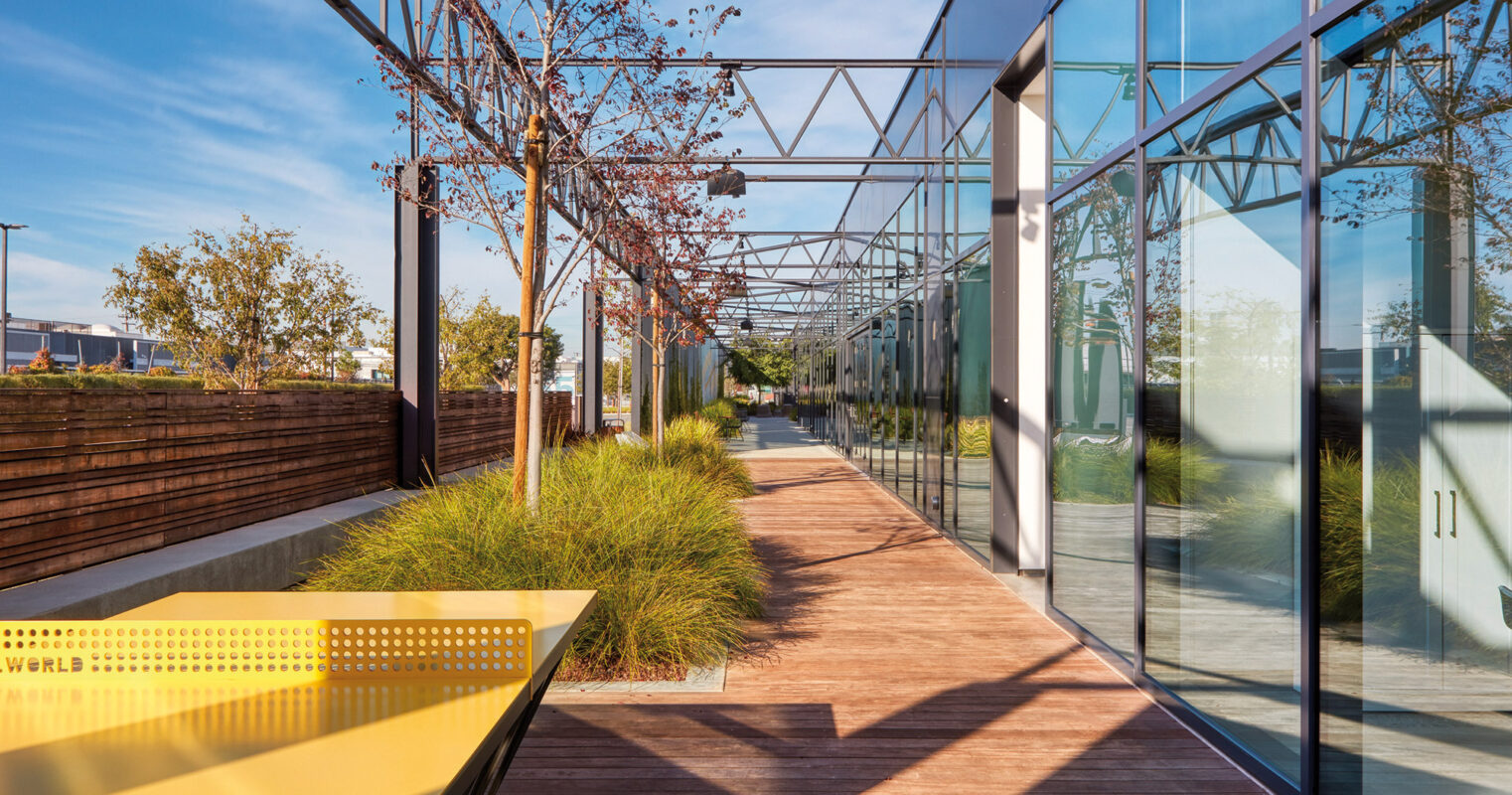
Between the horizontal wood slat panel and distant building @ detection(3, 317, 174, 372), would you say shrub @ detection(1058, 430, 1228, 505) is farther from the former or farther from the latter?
distant building @ detection(3, 317, 174, 372)

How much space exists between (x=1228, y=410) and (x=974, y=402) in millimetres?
4020

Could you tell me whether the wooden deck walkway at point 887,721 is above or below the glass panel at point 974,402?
below

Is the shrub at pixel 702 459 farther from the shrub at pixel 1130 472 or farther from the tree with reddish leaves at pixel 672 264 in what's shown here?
the shrub at pixel 1130 472

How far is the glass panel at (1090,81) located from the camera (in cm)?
444

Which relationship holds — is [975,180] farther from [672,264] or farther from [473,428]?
[473,428]

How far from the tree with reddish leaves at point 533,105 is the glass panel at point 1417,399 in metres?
4.06

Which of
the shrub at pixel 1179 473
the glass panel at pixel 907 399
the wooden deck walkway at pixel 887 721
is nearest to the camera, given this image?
the wooden deck walkway at pixel 887 721

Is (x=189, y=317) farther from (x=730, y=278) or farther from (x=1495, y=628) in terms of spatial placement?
(x=1495, y=628)

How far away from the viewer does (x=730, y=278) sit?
12570mm

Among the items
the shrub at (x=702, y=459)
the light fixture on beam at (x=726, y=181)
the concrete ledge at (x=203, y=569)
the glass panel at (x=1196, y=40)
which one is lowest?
the concrete ledge at (x=203, y=569)

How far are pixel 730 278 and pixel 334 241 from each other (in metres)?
9.58

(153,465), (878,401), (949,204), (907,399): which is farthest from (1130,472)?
(878,401)

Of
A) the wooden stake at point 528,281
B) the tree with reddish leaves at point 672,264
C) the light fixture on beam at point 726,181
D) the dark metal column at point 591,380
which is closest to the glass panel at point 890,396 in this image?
the tree with reddish leaves at point 672,264

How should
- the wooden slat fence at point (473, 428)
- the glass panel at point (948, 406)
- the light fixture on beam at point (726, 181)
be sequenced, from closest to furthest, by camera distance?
the glass panel at point (948, 406) < the light fixture on beam at point (726, 181) < the wooden slat fence at point (473, 428)
